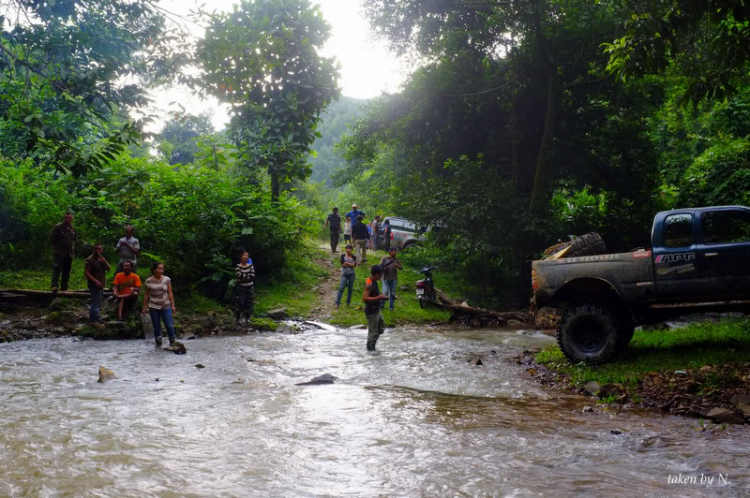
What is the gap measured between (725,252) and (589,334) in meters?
2.28

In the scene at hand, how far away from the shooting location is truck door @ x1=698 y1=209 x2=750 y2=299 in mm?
8375

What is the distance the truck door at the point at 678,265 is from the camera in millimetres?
8648

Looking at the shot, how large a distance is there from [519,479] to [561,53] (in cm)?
1691

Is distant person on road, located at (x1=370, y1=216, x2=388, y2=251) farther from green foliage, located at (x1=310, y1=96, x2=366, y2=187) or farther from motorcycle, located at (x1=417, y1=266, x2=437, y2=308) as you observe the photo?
green foliage, located at (x1=310, y1=96, x2=366, y2=187)

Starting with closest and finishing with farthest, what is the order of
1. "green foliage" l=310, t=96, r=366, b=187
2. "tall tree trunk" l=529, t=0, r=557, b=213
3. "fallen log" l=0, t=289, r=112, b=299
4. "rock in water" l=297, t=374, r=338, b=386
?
"rock in water" l=297, t=374, r=338, b=386
"fallen log" l=0, t=289, r=112, b=299
"tall tree trunk" l=529, t=0, r=557, b=213
"green foliage" l=310, t=96, r=366, b=187

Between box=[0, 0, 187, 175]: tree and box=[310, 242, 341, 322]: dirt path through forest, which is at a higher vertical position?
box=[0, 0, 187, 175]: tree

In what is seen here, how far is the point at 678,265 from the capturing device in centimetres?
870

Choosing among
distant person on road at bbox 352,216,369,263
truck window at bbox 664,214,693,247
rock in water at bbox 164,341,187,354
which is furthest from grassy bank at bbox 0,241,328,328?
truck window at bbox 664,214,693,247

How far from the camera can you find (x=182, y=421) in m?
6.77

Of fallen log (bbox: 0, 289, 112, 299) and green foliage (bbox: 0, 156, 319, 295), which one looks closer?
fallen log (bbox: 0, 289, 112, 299)

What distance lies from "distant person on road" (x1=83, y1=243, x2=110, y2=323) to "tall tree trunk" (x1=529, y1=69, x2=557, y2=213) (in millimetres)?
12887

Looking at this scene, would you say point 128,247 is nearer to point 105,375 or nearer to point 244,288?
point 244,288
